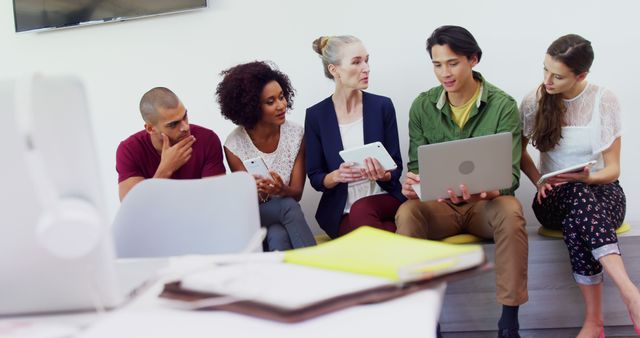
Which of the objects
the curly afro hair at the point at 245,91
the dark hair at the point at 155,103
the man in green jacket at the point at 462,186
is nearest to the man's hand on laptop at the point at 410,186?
the man in green jacket at the point at 462,186

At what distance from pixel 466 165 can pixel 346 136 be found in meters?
0.68

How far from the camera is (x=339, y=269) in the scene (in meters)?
0.87

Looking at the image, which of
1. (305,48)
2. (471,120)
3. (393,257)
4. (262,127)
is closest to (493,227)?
(471,120)

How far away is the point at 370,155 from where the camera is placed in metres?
2.60

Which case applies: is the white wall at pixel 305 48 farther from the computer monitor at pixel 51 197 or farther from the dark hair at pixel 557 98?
the computer monitor at pixel 51 197

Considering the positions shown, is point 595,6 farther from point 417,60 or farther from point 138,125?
point 138,125

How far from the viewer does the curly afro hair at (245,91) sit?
2895 mm

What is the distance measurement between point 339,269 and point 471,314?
190 cm

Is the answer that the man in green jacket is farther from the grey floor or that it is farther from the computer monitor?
the computer monitor

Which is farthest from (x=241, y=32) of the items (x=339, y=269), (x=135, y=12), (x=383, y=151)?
(x=339, y=269)

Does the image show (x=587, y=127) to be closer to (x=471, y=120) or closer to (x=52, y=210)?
(x=471, y=120)

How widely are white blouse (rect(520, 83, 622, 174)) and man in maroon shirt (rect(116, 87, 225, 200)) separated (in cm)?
128

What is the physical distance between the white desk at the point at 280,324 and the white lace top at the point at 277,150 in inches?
81.4

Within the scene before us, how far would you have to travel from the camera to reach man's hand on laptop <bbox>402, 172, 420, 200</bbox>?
100.0 inches
